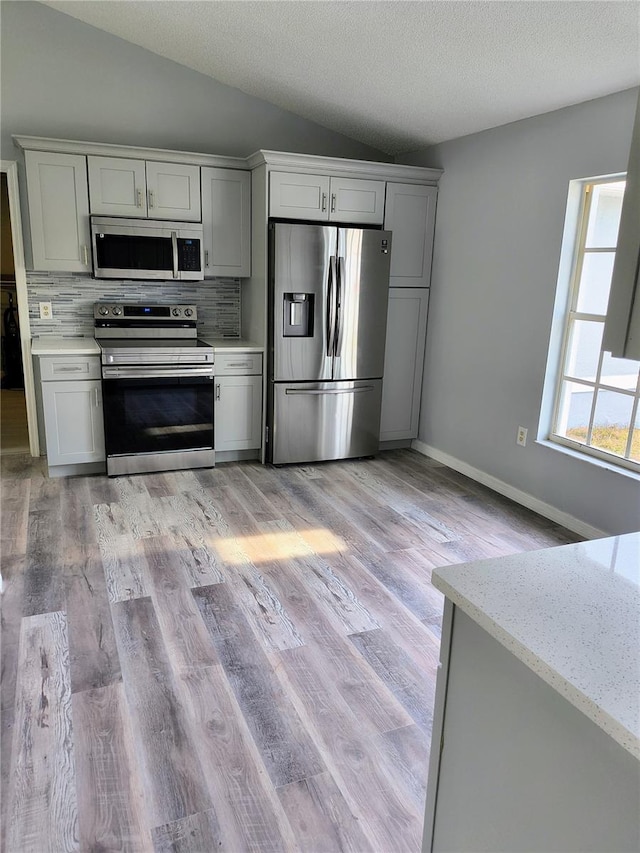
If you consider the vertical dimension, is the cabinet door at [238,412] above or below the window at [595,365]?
below

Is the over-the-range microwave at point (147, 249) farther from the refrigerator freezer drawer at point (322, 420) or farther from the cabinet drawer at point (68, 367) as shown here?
the refrigerator freezer drawer at point (322, 420)

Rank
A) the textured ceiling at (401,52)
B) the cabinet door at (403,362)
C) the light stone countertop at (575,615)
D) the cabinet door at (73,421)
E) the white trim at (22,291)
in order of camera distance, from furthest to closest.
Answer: the cabinet door at (403,362) < the white trim at (22,291) < the cabinet door at (73,421) < the textured ceiling at (401,52) < the light stone countertop at (575,615)

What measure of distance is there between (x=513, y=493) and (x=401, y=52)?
2.66 metres

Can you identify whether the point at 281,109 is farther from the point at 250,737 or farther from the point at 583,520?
the point at 250,737

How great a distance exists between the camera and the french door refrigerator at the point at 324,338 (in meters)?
4.16

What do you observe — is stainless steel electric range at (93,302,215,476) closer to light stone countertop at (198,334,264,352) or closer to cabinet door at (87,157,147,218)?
light stone countertop at (198,334,264,352)

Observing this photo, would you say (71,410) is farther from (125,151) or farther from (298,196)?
(298,196)

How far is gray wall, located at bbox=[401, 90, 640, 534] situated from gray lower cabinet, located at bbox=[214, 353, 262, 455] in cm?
139

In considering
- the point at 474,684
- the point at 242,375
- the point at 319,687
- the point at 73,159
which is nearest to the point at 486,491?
the point at 242,375

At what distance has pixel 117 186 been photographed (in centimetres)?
407

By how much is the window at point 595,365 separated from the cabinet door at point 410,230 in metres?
1.37

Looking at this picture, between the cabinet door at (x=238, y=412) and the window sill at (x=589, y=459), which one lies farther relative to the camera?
the cabinet door at (x=238, y=412)

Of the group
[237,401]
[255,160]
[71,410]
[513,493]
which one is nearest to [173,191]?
[255,160]

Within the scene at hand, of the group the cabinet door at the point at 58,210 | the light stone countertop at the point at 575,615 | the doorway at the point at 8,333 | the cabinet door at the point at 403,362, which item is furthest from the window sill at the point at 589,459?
the doorway at the point at 8,333
